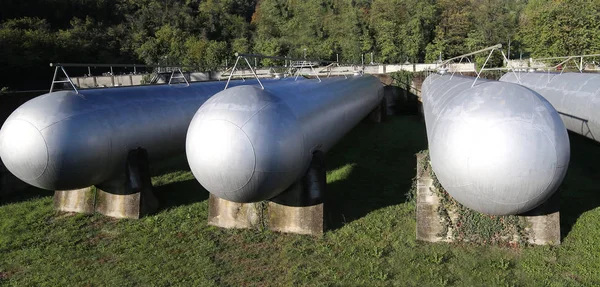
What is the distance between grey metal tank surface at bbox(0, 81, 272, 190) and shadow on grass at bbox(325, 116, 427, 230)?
5.29 metres

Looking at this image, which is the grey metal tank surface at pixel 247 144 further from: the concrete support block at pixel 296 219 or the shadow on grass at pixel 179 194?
the shadow on grass at pixel 179 194

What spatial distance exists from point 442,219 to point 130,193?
7.66m

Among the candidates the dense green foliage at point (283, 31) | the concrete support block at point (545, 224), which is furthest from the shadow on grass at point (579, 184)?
the dense green foliage at point (283, 31)

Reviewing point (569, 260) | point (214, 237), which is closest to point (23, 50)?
point (214, 237)

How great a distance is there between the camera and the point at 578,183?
452 inches

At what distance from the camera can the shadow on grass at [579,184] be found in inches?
373

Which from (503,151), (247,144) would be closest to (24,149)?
(247,144)

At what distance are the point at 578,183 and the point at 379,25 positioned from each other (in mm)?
60139

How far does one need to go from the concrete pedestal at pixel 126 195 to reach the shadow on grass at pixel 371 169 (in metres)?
4.80

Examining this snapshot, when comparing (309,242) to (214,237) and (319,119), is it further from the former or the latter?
(319,119)

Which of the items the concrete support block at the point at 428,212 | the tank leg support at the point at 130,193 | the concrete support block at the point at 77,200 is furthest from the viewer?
the concrete support block at the point at 77,200

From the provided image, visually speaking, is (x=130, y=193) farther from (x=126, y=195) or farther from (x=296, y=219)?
(x=296, y=219)

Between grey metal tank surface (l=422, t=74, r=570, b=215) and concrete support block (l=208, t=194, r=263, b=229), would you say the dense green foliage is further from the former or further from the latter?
grey metal tank surface (l=422, t=74, r=570, b=215)

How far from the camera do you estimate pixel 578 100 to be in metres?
14.0
